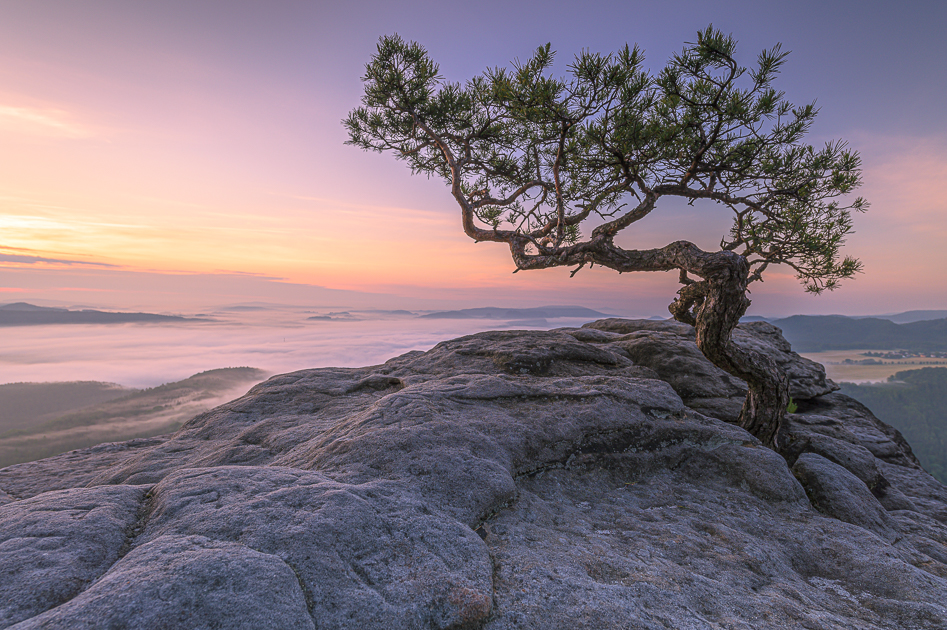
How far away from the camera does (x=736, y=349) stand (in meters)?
8.34

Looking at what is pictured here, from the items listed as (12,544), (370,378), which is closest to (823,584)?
(12,544)

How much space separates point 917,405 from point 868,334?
10844 centimetres

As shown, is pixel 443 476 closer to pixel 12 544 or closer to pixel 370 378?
pixel 12 544

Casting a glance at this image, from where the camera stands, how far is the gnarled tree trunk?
788 centimetres

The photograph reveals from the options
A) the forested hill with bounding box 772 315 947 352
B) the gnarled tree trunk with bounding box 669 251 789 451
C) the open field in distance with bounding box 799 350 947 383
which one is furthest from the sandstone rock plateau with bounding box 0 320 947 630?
the forested hill with bounding box 772 315 947 352

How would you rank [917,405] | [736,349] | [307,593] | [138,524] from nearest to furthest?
[307,593] < [138,524] < [736,349] < [917,405]

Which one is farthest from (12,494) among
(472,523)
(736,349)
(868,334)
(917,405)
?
(868,334)

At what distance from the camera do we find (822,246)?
10.9m

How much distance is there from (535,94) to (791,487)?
28.3 ft

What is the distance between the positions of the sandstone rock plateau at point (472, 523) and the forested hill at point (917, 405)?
267ft

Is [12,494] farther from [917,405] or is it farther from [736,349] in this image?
[917,405]

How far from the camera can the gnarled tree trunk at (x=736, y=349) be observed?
7883 millimetres

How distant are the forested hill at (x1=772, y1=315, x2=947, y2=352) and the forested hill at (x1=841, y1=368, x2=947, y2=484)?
3719cm

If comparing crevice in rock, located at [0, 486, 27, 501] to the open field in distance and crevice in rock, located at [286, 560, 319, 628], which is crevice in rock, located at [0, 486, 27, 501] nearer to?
crevice in rock, located at [286, 560, 319, 628]
